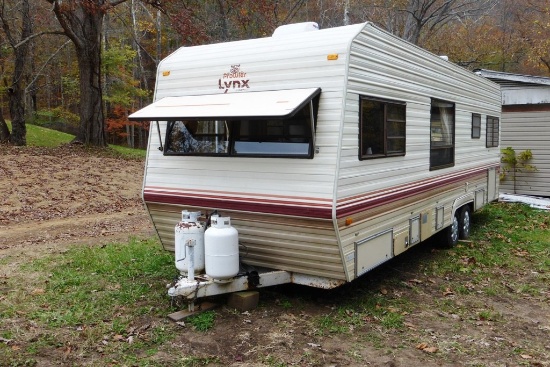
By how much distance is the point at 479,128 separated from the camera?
31.6ft

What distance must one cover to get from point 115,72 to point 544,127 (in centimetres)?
2323

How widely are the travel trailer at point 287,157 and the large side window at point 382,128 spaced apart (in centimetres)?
1

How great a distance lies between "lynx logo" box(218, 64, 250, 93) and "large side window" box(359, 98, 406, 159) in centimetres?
133

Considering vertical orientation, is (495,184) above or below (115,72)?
below

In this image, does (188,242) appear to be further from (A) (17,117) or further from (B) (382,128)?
(A) (17,117)

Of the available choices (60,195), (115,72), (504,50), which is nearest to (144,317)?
(60,195)

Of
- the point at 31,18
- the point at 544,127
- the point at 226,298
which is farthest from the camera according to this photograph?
the point at 31,18

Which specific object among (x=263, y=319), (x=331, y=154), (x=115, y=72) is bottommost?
(x=263, y=319)

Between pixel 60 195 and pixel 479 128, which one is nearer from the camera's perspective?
pixel 479 128

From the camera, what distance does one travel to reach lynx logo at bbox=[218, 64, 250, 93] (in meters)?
5.74

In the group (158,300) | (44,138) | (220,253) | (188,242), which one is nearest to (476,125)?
(220,253)

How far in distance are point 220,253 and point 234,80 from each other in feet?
6.37

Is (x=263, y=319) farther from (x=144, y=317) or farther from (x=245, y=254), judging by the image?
(x=144, y=317)

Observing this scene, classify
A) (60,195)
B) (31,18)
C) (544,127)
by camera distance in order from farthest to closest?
(31,18) < (544,127) < (60,195)
